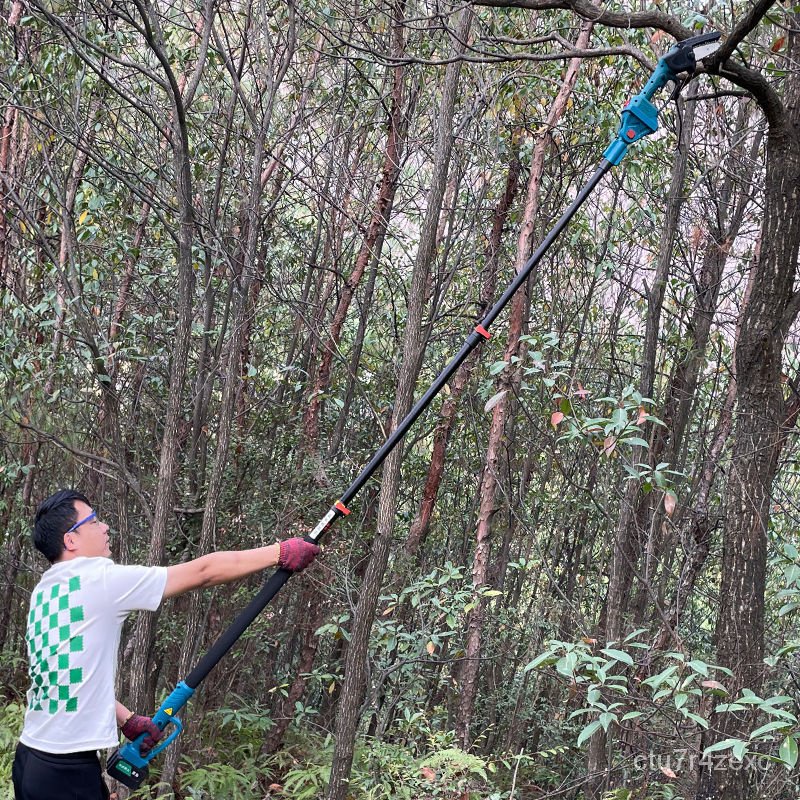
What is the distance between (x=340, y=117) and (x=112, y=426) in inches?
116

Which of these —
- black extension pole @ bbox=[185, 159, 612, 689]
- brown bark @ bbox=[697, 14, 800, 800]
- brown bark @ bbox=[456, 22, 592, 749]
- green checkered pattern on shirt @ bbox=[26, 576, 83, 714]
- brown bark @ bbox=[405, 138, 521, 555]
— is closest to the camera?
green checkered pattern on shirt @ bbox=[26, 576, 83, 714]

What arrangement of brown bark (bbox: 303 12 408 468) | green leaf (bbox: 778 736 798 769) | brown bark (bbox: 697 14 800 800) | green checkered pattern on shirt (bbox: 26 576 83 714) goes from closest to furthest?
green leaf (bbox: 778 736 798 769) < green checkered pattern on shirt (bbox: 26 576 83 714) < brown bark (bbox: 697 14 800 800) < brown bark (bbox: 303 12 408 468)

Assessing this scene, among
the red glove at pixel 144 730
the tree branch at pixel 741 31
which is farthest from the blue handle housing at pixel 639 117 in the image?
the red glove at pixel 144 730

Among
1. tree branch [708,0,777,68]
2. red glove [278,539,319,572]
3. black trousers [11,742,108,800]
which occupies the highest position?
tree branch [708,0,777,68]

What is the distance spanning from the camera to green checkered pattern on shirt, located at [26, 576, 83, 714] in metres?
2.65

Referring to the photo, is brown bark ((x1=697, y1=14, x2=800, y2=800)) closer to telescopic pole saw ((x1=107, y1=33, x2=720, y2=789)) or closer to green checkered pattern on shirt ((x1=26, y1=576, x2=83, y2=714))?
telescopic pole saw ((x1=107, y1=33, x2=720, y2=789))

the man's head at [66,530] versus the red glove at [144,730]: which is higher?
the man's head at [66,530]

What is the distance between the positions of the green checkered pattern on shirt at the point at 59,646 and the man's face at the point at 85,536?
0.38 ft

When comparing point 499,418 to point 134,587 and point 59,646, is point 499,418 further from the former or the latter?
point 59,646

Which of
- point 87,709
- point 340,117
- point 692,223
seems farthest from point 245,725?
point 692,223

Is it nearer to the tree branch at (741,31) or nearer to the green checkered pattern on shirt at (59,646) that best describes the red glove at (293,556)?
the green checkered pattern on shirt at (59,646)

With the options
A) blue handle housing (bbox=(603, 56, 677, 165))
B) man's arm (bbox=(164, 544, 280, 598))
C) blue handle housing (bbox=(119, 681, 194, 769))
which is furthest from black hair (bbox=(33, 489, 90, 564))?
blue handle housing (bbox=(603, 56, 677, 165))

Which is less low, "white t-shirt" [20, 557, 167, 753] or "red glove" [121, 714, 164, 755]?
"white t-shirt" [20, 557, 167, 753]

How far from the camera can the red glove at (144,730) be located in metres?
2.90
